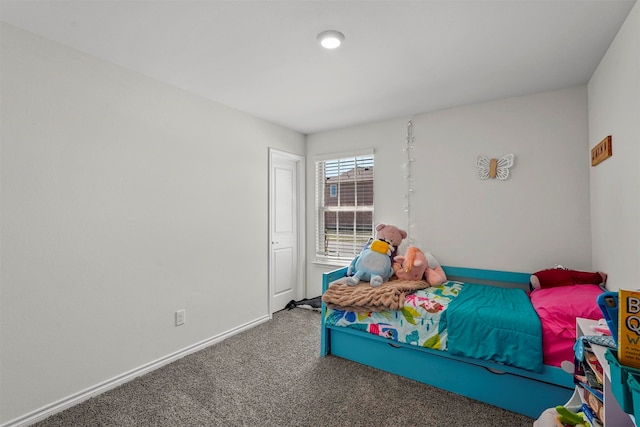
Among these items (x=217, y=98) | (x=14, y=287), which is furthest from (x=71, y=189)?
(x=217, y=98)

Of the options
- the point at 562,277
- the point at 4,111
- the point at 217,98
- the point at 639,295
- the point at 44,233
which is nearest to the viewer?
the point at 639,295

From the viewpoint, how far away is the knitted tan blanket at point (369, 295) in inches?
94.7

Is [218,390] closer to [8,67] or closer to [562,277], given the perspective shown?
[8,67]

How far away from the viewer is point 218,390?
218 cm

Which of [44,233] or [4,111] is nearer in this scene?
[4,111]

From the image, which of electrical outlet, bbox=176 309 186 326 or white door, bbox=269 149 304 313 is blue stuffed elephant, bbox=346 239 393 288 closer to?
white door, bbox=269 149 304 313

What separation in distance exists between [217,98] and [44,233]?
177 centimetres

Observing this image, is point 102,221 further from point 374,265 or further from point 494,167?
point 494,167

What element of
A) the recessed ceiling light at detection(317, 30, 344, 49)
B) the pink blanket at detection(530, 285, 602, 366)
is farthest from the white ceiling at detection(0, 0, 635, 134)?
the pink blanket at detection(530, 285, 602, 366)

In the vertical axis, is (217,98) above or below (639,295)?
above

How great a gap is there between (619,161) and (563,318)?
104 centimetres

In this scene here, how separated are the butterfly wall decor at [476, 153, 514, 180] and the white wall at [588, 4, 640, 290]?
63 cm

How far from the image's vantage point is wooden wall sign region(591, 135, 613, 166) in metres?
2.03

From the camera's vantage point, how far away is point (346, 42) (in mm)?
1983
